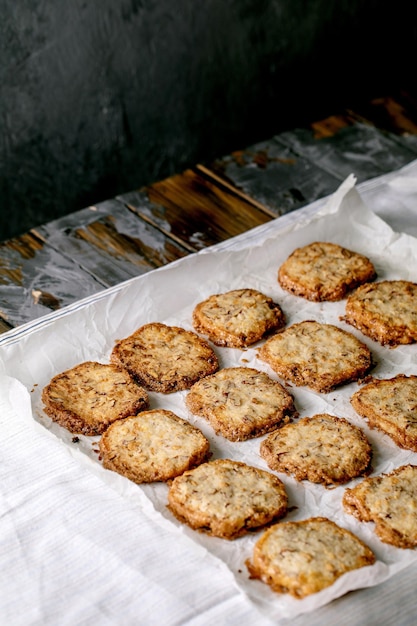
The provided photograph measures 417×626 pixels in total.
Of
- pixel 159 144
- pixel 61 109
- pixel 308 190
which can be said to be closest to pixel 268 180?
pixel 308 190

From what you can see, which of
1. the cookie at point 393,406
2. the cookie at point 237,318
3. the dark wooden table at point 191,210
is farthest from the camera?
the dark wooden table at point 191,210

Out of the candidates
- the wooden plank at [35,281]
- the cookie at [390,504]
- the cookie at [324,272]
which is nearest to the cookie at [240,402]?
the cookie at [390,504]

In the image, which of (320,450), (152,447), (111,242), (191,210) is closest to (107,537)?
(152,447)

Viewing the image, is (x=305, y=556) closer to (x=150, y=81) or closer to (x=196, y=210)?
(x=196, y=210)

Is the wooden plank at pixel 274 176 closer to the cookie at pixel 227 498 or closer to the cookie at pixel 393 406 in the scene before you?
the cookie at pixel 393 406

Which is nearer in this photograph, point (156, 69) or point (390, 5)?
point (156, 69)

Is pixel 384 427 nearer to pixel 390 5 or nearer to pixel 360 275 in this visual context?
pixel 360 275
